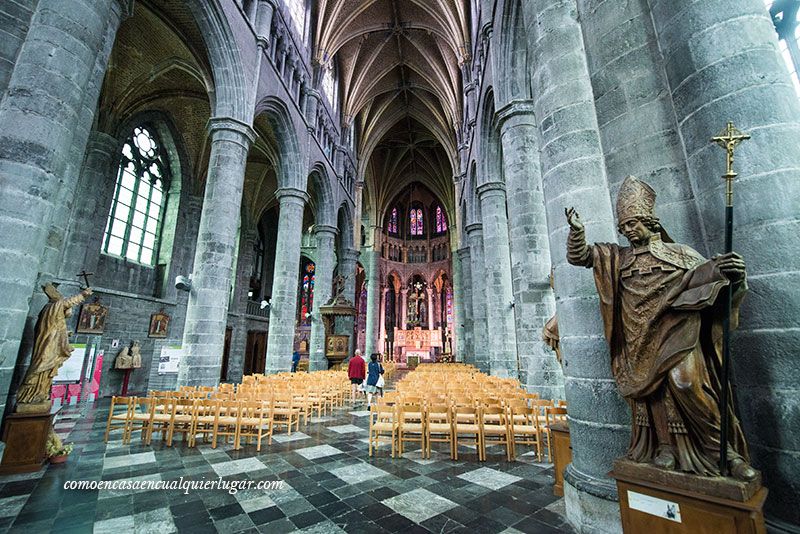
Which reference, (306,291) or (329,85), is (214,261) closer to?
(329,85)

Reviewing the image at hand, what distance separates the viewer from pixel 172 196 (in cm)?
1535

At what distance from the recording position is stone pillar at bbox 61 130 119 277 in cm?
1099

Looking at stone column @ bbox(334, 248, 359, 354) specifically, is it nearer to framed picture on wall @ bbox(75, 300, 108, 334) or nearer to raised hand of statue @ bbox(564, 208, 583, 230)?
framed picture on wall @ bbox(75, 300, 108, 334)

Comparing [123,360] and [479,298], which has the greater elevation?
[479,298]

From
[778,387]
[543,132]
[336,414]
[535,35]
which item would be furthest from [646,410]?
[336,414]

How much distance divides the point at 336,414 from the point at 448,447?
3429mm

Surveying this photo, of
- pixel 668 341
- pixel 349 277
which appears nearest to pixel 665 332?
pixel 668 341

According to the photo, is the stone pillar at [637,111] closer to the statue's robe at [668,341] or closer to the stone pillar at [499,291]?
the statue's robe at [668,341]

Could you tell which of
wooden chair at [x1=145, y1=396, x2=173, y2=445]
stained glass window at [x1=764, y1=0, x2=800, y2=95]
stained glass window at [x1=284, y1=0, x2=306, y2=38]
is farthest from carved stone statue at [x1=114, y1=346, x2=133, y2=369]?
stained glass window at [x1=764, y1=0, x2=800, y2=95]

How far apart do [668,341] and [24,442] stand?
6.40m

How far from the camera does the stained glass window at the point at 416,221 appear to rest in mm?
37669

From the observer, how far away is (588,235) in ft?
10.1

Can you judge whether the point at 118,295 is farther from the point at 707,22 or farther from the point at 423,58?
the point at 423,58

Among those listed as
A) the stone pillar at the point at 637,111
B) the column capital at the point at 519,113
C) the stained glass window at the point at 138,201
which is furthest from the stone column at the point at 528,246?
the stained glass window at the point at 138,201
